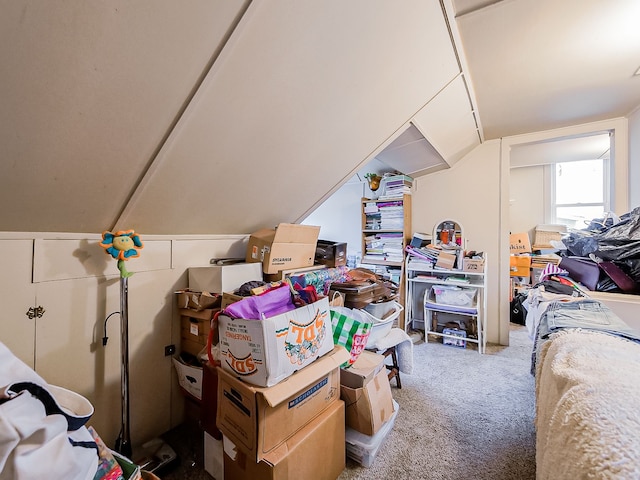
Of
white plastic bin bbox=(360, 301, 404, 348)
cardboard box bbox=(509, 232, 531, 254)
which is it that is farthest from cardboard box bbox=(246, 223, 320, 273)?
cardboard box bbox=(509, 232, 531, 254)

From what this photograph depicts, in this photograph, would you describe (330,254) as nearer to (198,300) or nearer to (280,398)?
(198,300)

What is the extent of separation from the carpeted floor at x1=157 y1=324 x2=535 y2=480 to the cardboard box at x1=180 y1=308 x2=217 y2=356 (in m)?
0.48

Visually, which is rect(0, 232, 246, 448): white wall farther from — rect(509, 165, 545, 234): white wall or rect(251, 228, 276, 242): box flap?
rect(509, 165, 545, 234): white wall

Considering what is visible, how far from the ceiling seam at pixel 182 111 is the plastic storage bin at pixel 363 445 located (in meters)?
1.62

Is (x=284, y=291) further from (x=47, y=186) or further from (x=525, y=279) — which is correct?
(x=525, y=279)

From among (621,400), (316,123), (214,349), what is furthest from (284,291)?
(621,400)

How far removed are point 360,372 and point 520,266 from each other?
13.0 ft

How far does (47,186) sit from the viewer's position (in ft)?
3.43

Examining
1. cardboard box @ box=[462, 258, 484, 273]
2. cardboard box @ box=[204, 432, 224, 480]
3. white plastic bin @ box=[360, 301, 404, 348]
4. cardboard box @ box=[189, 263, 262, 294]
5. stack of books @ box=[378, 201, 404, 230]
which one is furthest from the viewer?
stack of books @ box=[378, 201, 404, 230]

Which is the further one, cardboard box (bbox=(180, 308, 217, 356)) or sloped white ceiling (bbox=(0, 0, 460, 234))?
cardboard box (bbox=(180, 308, 217, 356))

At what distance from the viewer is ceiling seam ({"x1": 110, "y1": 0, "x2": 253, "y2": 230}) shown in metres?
0.87

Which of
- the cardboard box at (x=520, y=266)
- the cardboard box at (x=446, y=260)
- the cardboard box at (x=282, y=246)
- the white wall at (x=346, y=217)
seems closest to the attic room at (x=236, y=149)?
the cardboard box at (x=282, y=246)

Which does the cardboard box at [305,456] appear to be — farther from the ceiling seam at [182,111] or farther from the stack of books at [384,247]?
the stack of books at [384,247]

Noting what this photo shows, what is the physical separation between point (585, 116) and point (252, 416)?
334 centimetres
